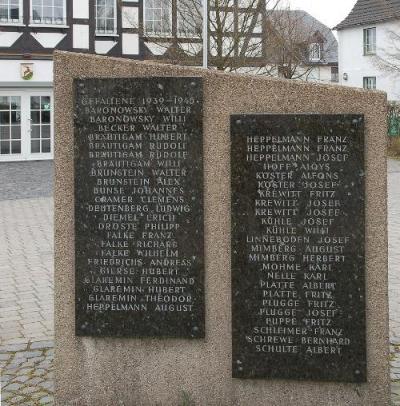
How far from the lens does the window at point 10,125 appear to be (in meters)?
23.9

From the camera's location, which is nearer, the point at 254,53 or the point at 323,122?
the point at 323,122

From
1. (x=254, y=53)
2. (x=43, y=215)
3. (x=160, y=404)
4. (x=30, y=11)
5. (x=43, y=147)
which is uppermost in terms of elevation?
(x=30, y=11)

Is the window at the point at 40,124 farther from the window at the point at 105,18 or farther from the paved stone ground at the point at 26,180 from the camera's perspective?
the window at the point at 105,18

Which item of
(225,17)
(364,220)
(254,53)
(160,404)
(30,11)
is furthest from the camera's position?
(30,11)

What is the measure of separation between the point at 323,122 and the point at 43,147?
22022mm

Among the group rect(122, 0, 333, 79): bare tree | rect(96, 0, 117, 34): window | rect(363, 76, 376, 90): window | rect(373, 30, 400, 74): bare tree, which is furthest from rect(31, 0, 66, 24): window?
rect(363, 76, 376, 90): window

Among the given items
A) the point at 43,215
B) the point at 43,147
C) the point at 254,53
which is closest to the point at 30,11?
the point at 43,147

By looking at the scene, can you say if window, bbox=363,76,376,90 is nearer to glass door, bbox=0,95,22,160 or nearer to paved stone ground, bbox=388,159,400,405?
glass door, bbox=0,95,22,160

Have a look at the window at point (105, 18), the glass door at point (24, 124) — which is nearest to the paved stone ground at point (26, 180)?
the glass door at point (24, 124)

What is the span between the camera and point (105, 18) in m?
24.8

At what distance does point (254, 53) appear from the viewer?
18953mm

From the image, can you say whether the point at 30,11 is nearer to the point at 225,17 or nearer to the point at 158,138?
the point at 225,17

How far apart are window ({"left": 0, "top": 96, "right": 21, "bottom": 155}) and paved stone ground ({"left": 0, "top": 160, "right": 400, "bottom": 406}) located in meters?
9.94

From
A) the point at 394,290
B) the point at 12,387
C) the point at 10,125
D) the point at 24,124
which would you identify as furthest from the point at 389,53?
the point at 12,387
